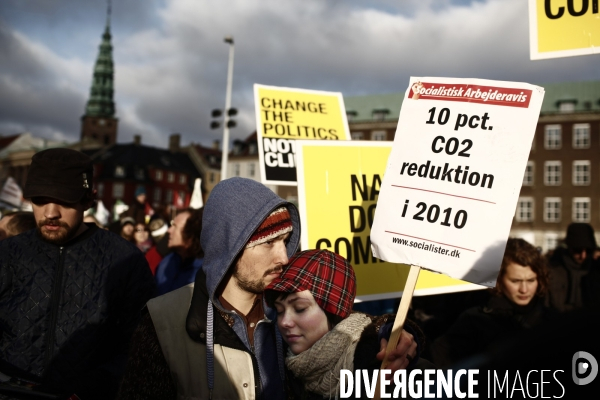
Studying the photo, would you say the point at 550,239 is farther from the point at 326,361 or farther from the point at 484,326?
the point at 326,361

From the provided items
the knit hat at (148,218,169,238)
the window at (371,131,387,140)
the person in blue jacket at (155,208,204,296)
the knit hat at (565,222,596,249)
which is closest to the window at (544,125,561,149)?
the window at (371,131,387,140)

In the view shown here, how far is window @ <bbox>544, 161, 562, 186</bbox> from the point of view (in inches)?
1804

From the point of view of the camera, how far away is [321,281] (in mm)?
2426

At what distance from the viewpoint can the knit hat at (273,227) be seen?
2.37 m

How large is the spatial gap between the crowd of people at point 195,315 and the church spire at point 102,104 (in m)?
116

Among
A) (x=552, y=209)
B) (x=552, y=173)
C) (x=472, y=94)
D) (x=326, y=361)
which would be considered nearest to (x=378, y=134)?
(x=552, y=173)

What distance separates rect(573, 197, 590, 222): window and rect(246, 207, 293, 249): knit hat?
47.4 meters

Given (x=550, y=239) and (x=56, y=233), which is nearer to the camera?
(x=56, y=233)

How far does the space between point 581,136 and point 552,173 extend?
364cm

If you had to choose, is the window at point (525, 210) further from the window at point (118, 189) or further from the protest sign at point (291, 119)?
the window at point (118, 189)

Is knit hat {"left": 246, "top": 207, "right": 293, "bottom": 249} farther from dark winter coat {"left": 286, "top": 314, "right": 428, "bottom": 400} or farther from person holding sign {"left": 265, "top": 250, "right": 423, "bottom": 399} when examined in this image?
dark winter coat {"left": 286, "top": 314, "right": 428, "bottom": 400}

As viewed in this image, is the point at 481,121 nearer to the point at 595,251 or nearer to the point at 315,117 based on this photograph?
the point at 315,117

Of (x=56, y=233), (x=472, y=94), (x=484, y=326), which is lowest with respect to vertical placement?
(x=484, y=326)

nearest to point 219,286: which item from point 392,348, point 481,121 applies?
point 392,348
